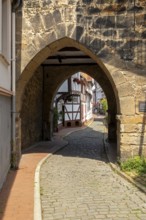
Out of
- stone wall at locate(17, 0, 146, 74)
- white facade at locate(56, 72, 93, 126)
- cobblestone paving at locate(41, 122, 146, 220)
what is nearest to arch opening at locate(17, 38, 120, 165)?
stone wall at locate(17, 0, 146, 74)

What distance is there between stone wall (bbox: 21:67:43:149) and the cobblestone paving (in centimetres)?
397

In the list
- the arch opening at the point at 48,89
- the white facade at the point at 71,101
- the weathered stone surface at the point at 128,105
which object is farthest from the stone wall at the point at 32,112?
the white facade at the point at 71,101

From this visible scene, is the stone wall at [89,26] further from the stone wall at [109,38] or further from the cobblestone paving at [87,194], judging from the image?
the cobblestone paving at [87,194]

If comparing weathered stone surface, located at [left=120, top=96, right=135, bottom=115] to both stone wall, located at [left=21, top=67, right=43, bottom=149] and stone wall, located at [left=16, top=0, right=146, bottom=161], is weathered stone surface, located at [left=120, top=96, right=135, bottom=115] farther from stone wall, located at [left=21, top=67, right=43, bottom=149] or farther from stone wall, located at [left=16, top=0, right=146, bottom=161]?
stone wall, located at [left=21, top=67, right=43, bottom=149]

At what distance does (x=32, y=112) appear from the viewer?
15500mm

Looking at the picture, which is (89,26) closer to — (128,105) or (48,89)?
(128,105)

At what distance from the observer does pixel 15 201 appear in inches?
242

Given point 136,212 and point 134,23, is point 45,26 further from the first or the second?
point 136,212

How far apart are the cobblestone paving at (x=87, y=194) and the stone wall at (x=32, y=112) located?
397 centimetres

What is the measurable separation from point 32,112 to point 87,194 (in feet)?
29.7

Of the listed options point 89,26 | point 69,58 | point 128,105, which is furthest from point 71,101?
point 128,105

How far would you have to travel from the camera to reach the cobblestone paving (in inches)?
219

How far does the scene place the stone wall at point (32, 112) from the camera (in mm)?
13930

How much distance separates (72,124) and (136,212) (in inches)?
1016
